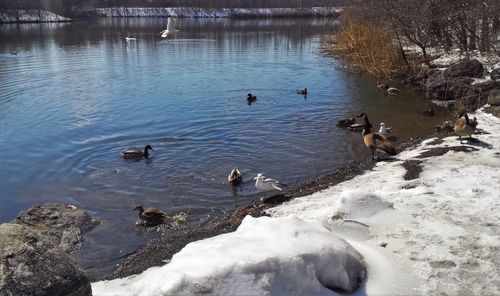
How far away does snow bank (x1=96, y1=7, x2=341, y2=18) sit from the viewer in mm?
92000

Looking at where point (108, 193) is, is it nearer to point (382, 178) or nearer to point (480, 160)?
point (382, 178)

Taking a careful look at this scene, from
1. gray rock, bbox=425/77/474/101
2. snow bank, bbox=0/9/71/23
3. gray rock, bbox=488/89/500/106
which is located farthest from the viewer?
snow bank, bbox=0/9/71/23

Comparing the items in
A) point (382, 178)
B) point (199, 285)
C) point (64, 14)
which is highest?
point (64, 14)

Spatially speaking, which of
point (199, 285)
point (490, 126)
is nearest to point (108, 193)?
point (199, 285)

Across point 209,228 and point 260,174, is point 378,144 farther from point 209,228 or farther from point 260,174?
point 209,228

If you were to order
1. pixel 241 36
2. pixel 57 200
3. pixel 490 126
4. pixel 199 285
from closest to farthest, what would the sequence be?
pixel 199 285 → pixel 57 200 → pixel 490 126 → pixel 241 36

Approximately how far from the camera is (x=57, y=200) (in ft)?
39.5

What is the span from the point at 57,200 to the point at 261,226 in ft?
24.9

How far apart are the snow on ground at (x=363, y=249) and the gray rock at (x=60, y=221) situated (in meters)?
3.54

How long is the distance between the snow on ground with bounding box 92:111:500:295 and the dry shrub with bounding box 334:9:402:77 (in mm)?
Answer: 20253

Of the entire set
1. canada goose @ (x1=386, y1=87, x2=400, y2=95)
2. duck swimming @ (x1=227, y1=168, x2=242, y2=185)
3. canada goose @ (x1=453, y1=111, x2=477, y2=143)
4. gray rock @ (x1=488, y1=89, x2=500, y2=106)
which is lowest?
duck swimming @ (x1=227, y1=168, x2=242, y2=185)

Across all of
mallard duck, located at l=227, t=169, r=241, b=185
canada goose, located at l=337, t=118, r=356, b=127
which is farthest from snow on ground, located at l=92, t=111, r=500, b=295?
canada goose, located at l=337, t=118, r=356, b=127

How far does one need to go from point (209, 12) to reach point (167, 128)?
8306cm

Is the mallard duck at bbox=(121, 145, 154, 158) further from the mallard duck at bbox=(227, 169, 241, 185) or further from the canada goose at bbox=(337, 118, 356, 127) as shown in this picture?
the canada goose at bbox=(337, 118, 356, 127)
